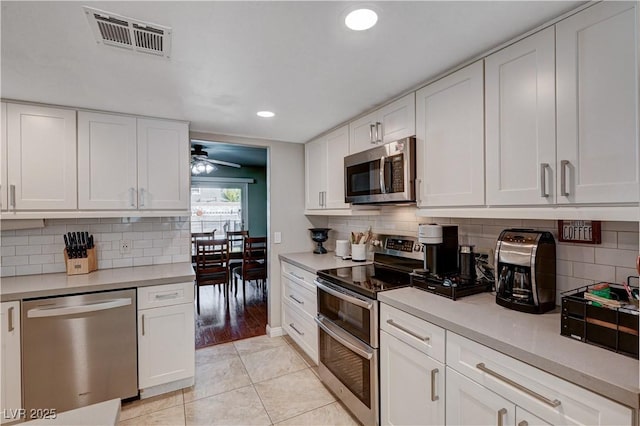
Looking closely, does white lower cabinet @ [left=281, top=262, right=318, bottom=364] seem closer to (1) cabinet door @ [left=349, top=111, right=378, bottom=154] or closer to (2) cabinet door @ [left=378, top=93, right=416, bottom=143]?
(1) cabinet door @ [left=349, top=111, right=378, bottom=154]

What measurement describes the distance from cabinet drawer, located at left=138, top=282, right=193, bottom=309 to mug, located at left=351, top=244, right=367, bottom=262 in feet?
4.76

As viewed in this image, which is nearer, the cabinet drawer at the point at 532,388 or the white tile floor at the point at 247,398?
the cabinet drawer at the point at 532,388

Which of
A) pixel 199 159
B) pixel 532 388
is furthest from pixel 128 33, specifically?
pixel 199 159

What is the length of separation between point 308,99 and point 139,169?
1.56m

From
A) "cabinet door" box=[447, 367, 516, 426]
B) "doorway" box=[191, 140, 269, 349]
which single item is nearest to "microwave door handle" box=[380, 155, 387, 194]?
"cabinet door" box=[447, 367, 516, 426]

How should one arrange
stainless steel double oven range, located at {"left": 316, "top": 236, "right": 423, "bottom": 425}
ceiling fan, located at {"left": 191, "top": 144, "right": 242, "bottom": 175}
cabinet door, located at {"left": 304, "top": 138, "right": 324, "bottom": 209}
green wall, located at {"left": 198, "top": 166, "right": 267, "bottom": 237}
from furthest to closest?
green wall, located at {"left": 198, "top": 166, "right": 267, "bottom": 237} → ceiling fan, located at {"left": 191, "top": 144, "right": 242, "bottom": 175} → cabinet door, located at {"left": 304, "top": 138, "right": 324, "bottom": 209} → stainless steel double oven range, located at {"left": 316, "top": 236, "right": 423, "bottom": 425}

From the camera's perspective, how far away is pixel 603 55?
1157 millimetres

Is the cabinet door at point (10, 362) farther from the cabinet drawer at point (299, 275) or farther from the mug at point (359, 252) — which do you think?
the mug at point (359, 252)

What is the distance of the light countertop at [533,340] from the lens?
93cm

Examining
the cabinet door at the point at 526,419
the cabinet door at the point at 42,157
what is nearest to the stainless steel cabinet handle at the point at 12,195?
the cabinet door at the point at 42,157

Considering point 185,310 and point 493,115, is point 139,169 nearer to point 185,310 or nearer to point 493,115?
point 185,310

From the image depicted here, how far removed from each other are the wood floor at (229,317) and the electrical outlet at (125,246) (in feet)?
3.98

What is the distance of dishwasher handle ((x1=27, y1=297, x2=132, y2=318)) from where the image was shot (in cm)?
197

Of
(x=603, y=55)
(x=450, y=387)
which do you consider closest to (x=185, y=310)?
(x=450, y=387)
